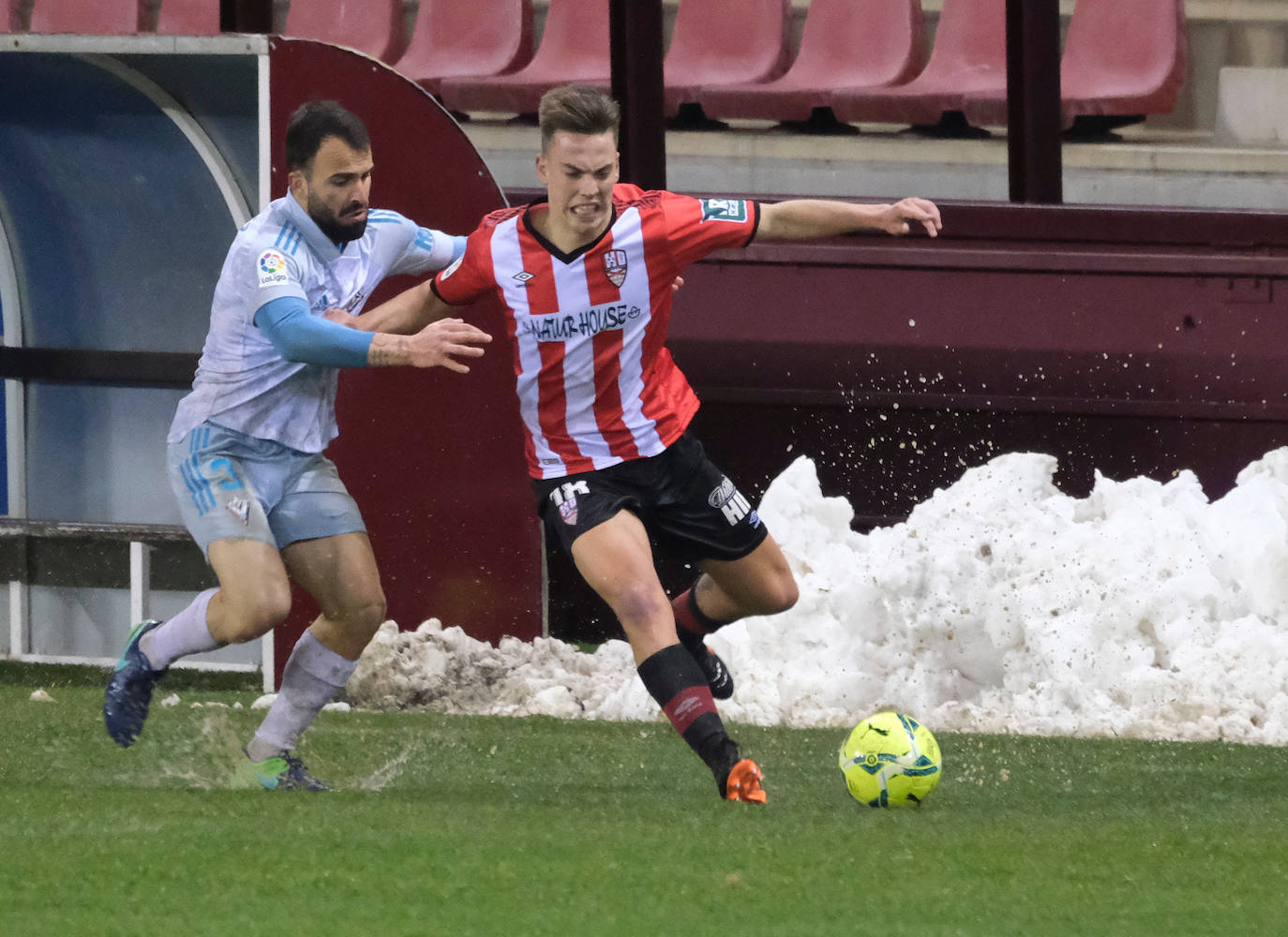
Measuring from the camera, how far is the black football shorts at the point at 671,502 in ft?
17.9

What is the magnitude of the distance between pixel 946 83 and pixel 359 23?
2.92m

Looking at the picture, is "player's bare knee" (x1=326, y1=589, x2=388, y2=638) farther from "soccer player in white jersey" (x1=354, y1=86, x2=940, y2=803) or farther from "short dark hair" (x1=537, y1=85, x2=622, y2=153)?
"short dark hair" (x1=537, y1=85, x2=622, y2=153)

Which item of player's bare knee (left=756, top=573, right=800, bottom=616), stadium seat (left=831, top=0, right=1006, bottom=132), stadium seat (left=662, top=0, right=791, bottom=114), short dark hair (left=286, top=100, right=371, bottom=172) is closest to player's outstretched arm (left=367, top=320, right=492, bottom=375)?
short dark hair (left=286, top=100, right=371, bottom=172)

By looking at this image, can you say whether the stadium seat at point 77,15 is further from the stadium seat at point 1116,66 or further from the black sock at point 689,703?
the black sock at point 689,703

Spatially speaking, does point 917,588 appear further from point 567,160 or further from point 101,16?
point 101,16

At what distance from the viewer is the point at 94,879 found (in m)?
4.16

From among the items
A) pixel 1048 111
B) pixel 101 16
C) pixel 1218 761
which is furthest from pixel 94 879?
pixel 101 16

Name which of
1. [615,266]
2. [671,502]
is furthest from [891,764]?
[615,266]

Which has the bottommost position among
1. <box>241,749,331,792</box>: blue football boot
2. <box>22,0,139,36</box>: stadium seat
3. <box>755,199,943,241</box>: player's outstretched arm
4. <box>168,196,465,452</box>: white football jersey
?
<box>241,749,331,792</box>: blue football boot

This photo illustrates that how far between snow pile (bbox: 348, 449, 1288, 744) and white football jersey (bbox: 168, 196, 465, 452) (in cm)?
185

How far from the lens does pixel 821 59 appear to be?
973 cm

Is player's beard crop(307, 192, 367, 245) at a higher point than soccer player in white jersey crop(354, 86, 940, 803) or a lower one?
higher

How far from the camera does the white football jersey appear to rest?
5.55 metres

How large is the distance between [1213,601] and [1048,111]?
2.93 meters
